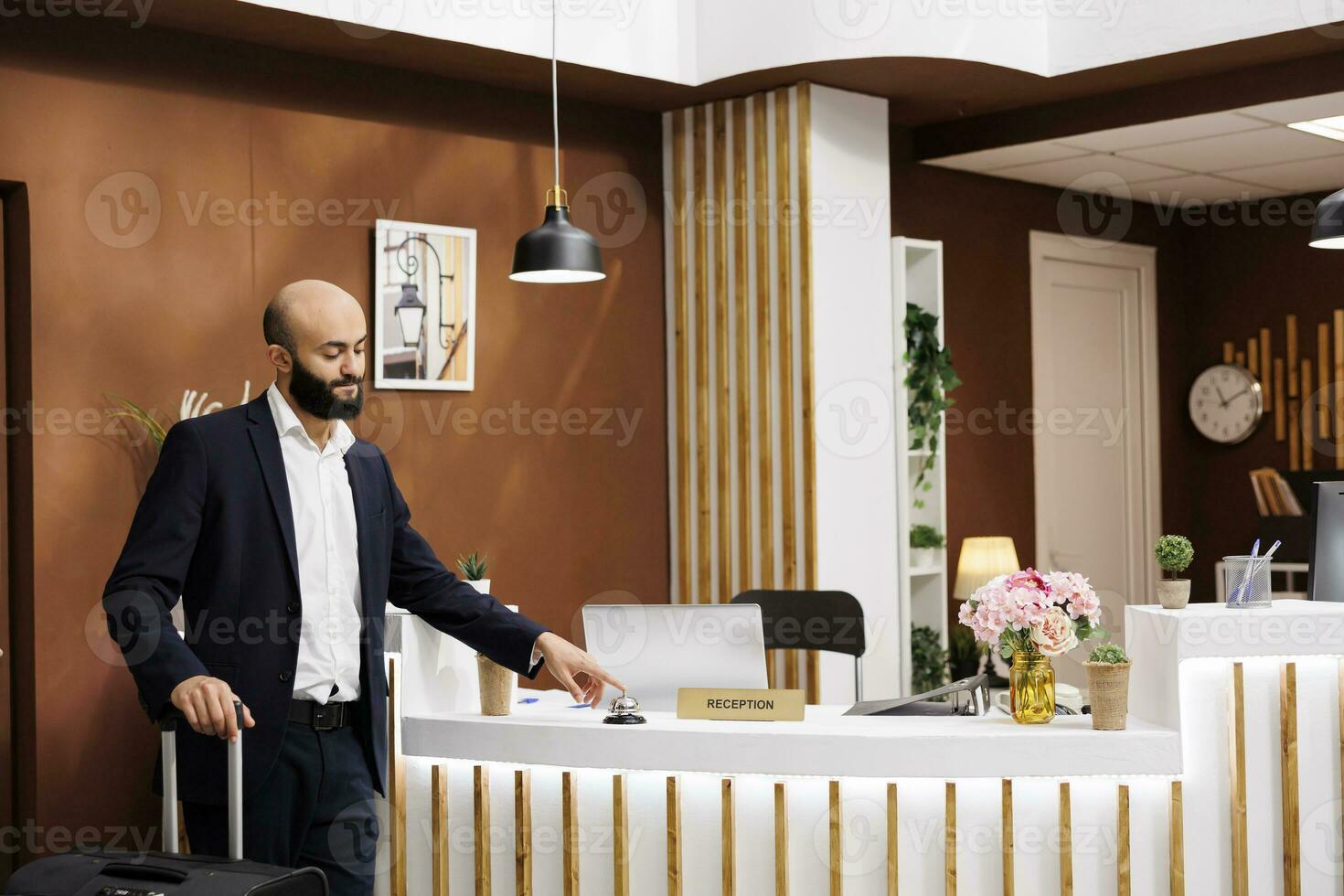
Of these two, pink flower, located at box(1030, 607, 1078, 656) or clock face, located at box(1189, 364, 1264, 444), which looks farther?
clock face, located at box(1189, 364, 1264, 444)

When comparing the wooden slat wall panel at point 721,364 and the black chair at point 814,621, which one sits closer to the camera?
the black chair at point 814,621

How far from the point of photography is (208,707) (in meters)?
2.52

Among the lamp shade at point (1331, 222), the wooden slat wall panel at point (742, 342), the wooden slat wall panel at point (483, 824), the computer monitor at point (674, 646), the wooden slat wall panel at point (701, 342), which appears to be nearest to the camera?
the computer monitor at point (674, 646)

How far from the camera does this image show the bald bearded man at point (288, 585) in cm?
282

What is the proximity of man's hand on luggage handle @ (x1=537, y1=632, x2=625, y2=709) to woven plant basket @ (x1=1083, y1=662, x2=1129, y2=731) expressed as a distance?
107 centimetres

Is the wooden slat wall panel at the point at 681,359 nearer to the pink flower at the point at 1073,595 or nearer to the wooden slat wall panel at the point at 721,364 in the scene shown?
the wooden slat wall panel at the point at 721,364

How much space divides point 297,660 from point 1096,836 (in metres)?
1.74

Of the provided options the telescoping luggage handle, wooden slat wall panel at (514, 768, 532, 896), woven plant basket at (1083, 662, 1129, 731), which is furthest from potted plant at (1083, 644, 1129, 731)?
the telescoping luggage handle

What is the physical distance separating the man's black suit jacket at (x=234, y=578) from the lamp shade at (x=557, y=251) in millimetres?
1557

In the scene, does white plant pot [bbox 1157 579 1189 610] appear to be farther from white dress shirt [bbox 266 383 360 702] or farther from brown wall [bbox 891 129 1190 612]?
brown wall [bbox 891 129 1190 612]

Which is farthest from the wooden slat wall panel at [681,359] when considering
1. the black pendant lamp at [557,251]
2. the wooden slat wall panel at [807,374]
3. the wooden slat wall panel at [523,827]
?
the wooden slat wall panel at [523,827]

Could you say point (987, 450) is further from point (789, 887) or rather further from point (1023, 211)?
point (789, 887)

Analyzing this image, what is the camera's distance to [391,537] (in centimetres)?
316

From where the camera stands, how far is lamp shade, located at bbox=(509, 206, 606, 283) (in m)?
4.46
